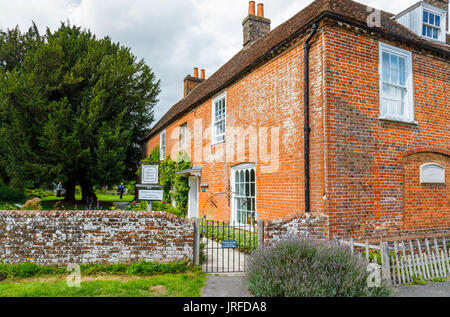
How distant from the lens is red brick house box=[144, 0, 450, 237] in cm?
729

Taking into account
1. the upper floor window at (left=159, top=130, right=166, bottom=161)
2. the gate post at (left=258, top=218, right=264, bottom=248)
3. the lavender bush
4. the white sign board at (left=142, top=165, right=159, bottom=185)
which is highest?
the upper floor window at (left=159, top=130, right=166, bottom=161)

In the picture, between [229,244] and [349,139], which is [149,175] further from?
[349,139]

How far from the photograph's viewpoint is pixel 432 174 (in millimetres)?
8664

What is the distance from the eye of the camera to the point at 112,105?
2130 centimetres

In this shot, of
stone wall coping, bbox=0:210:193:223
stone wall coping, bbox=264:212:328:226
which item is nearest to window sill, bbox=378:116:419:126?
stone wall coping, bbox=264:212:328:226

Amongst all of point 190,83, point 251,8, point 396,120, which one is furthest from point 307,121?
point 190,83

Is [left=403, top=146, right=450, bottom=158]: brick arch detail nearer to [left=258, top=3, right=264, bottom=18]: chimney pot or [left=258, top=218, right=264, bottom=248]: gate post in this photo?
[left=258, top=218, right=264, bottom=248]: gate post

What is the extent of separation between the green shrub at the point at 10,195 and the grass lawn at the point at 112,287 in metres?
18.4

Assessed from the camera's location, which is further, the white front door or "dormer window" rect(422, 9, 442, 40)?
the white front door

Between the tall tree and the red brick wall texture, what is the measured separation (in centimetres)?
1336

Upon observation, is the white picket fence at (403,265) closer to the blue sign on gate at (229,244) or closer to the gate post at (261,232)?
the gate post at (261,232)

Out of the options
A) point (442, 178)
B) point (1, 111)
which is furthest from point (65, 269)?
point (1, 111)

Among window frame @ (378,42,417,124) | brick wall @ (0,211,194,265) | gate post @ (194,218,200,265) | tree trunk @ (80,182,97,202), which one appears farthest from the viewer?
tree trunk @ (80,182,97,202)
